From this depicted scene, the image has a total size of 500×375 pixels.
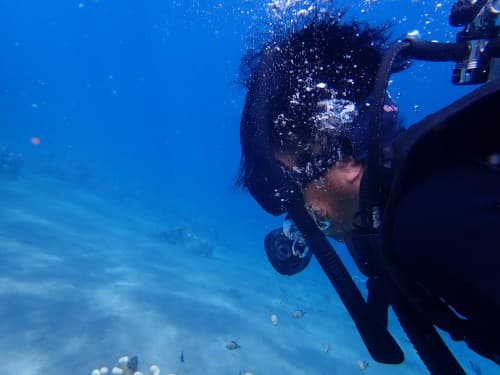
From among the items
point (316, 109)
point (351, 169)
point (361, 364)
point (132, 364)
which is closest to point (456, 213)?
point (351, 169)

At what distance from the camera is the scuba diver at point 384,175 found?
972 millimetres

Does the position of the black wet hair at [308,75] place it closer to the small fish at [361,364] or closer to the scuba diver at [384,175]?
the scuba diver at [384,175]

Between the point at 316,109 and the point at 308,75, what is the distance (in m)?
0.25

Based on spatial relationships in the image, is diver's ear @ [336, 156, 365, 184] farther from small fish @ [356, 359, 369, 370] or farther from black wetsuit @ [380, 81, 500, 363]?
small fish @ [356, 359, 369, 370]

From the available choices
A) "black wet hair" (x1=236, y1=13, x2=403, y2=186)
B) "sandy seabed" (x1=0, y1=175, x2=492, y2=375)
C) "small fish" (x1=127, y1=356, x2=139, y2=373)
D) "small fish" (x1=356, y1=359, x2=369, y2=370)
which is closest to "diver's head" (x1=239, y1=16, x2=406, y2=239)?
"black wet hair" (x1=236, y1=13, x2=403, y2=186)

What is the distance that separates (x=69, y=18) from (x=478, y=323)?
17277cm

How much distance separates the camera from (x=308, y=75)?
88.0 inches

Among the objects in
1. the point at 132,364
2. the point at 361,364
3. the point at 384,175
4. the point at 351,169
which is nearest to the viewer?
the point at 384,175

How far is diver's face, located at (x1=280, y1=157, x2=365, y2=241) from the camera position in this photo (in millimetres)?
2000

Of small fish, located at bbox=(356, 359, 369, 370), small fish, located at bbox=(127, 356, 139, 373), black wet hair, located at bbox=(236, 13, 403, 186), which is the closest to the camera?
black wet hair, located at bbox=(236, 13, 403, 186)

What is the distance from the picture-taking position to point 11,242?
10680 mm

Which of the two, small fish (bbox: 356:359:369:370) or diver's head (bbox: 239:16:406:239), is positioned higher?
diver's head (bbox: 239:16:406:239)

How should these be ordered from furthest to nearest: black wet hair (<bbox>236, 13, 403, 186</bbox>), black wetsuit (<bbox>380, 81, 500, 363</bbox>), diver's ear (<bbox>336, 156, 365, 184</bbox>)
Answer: black wet hair (<bbox>236, 13, 403, 186</bbox>)
diver's ear (<bbox>336, 156, 365, 184</bbox>)
black wetsuit (<bbox>380, 81, 500, 363</bbox>)

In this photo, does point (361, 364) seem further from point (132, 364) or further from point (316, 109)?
point (316, 109)
